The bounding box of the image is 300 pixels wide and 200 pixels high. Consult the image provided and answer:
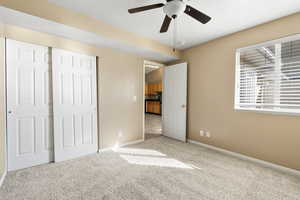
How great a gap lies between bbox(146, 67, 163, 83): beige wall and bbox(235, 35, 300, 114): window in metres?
5.75

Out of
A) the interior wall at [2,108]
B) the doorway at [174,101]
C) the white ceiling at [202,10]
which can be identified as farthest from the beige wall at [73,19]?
the doorway at [174,101]

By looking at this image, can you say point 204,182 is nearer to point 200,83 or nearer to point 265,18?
point 200,83

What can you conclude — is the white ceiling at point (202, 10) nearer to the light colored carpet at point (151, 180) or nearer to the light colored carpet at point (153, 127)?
the light colored carpet at point (151, 180)

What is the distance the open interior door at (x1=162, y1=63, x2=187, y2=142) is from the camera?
3.61m

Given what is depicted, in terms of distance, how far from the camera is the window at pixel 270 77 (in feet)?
7.02

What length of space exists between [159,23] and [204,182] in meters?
2.64

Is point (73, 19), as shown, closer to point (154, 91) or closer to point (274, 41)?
point (274, 41)

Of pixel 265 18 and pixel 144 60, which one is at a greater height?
pixel 265 18

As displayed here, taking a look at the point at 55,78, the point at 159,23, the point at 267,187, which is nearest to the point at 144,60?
the point at 159,23

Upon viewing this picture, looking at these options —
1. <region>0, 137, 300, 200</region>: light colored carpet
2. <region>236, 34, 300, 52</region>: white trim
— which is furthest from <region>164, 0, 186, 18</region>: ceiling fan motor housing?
<region>0, 137, 300, 200</region>: light colored carpet

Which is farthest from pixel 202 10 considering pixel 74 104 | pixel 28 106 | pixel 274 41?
pixel 28 106

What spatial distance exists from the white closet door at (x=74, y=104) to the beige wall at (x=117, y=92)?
15 cm

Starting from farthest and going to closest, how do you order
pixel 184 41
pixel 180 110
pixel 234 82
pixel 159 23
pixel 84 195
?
1. pixel 180 110
2. pixel 184 41
3. pixel 234 82
4. pixel 159 23
5. pixel 84 195

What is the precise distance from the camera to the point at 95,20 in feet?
7.52
